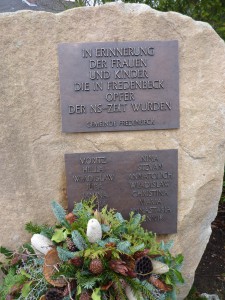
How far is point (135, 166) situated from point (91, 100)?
1.81 feet

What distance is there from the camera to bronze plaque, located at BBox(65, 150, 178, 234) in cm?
226

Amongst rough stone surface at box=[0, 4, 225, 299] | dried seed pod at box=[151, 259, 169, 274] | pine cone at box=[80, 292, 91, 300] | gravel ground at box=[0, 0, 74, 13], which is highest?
gravel ground at box=[0, 0, 74, 13]

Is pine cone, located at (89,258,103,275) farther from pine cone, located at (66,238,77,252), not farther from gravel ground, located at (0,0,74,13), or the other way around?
gravel ground, located at (0,0,74,13)

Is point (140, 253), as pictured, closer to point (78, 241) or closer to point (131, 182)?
point (78, 241)

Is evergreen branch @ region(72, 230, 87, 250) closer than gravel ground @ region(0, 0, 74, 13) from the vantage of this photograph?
Yes

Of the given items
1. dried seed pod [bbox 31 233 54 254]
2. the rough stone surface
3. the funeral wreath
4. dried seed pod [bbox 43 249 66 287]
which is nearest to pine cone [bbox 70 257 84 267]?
the funeral wreath

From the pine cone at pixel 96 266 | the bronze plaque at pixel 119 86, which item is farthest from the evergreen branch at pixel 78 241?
the bronze plaque at pixel 119 86

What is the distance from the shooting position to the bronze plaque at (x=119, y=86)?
2148 mm

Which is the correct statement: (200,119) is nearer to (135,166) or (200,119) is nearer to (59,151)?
(135,166)

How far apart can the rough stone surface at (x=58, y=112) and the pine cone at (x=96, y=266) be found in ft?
2.09

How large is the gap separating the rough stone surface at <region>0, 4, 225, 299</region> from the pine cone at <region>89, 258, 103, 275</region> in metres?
0.64

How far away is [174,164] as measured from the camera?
228 centimetres

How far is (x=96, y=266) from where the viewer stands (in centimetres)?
177

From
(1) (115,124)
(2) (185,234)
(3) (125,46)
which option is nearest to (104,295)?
(2) (185,234)
